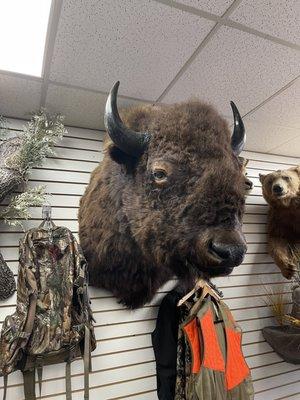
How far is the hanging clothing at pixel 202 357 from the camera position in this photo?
154cm

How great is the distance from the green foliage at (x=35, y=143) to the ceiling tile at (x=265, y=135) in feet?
4.72

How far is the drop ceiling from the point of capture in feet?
3.81

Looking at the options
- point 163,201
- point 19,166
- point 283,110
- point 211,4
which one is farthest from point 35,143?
point 283,110

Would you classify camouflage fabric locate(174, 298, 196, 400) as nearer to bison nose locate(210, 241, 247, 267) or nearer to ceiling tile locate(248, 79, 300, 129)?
bison nose locate(210, 241, 247, 267)

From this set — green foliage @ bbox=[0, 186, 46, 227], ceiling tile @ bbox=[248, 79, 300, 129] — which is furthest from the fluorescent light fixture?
ceiling tile @ bbox=[248, 79, 300, 129]

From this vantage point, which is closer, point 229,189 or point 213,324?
point 229,189

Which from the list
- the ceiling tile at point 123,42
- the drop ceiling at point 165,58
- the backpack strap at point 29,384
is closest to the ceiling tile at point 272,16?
the drop ceiling at point 165,58

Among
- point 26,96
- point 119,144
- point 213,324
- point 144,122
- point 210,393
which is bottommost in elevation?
point 210,393

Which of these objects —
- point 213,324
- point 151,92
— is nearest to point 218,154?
point 151,92

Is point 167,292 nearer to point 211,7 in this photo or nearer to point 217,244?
point 217,244

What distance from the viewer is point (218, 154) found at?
4.18 feet

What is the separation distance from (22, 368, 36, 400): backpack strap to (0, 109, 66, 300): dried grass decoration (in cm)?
43

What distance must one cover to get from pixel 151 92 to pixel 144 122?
0.30 meters

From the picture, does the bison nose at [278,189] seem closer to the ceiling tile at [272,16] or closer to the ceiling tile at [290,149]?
the ceiling tile at [290,149]
